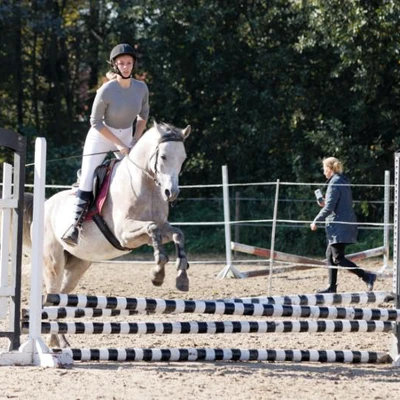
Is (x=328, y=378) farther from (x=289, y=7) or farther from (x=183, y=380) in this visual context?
(x=289, y=7)

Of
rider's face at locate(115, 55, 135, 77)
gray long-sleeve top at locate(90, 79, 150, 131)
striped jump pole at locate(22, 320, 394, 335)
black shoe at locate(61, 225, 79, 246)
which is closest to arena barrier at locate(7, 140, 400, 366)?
striped jump pole at locate(22, 320, 394, 335)

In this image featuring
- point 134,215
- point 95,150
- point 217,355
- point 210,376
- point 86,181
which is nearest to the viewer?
point 210,376

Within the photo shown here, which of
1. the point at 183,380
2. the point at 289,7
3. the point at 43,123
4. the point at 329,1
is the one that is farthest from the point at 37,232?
the point at 43,123

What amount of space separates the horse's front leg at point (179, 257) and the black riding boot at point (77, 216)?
2.99 ft

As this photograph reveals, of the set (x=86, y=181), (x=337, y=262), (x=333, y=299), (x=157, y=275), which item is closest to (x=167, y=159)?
(x=157, y=275)

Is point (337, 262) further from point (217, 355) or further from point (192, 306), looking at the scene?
point (192, 306)

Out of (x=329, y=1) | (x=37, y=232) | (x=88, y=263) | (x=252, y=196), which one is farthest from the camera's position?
(x=252, y=196)

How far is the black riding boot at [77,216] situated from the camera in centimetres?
831

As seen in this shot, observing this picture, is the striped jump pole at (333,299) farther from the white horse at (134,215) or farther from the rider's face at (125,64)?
the rider's face at (125,64)

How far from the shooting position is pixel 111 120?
8.45 metres

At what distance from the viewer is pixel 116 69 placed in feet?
27.0

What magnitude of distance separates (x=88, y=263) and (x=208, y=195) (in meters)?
13.7

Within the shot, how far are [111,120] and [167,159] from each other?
1.06 meters

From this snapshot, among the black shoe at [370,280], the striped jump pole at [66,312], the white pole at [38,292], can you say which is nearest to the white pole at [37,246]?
the white pole at [38,292]
